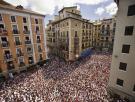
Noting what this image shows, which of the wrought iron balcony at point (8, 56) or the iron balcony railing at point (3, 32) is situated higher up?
the iron balcony railing at point (3, 32)

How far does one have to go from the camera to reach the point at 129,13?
11812mm

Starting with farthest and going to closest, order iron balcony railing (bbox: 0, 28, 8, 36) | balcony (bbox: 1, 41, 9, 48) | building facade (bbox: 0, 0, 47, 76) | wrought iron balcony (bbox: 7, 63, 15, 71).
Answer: wrought iron balcony (bbox: 7, 63, 15, 71)
building facade (bbox: 0, 0, 47, 76)
balcony (bbox: 1, 41, 9, 48)
iron balcony railing (bbox: 0, 28, 8, 36)

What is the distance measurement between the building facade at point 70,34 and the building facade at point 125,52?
19531 millimetres

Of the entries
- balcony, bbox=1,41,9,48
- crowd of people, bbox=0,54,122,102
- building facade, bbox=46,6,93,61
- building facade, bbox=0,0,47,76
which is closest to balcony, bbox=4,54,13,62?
building facade, bbox=0,0,47,76

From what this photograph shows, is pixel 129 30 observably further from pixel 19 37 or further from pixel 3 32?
pixel 3 32

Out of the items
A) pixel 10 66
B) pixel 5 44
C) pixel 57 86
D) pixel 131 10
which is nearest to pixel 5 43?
pixel 5 44

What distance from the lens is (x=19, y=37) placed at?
24.7m

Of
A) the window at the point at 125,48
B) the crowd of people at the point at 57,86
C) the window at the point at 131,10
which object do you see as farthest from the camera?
the crowd of people at the point at 57,86

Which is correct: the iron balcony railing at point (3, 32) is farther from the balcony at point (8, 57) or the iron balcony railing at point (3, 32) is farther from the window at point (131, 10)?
the window at point (131, 10)

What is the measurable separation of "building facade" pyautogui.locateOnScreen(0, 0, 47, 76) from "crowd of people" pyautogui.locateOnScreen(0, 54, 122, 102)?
3697mm

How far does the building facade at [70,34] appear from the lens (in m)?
32.2

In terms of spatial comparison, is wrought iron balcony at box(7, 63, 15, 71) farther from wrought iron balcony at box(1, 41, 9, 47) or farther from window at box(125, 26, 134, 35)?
window at box(125, 26, 134, 35)

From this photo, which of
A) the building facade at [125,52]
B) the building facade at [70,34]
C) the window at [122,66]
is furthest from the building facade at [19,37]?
the window at [122,66]

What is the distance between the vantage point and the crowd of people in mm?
16047
